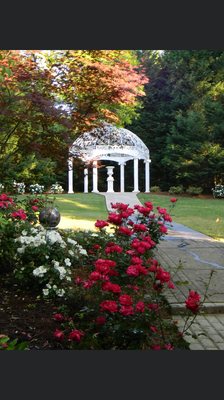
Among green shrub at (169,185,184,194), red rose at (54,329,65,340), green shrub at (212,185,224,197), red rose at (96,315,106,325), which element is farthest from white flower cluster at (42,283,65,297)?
green shrub at (212,185,224,197)

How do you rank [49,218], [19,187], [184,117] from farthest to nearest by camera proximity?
[184,117]
[19,187]
[49,218]

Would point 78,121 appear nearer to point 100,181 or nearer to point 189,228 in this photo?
point 100,181

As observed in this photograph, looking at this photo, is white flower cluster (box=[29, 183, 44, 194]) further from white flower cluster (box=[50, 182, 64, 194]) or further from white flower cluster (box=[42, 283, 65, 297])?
white flower cluster (box=[42, 283, 65, 297])

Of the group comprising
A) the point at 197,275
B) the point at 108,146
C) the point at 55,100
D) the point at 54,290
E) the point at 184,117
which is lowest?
the point at 197,275

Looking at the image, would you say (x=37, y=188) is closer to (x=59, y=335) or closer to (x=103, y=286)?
(x=59, y=335)

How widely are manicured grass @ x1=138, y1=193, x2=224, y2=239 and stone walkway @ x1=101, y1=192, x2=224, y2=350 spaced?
29 centimetres

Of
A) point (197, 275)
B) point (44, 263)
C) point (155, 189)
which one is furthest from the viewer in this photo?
point (155, 189)

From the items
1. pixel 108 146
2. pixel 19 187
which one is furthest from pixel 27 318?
pixel 108 146

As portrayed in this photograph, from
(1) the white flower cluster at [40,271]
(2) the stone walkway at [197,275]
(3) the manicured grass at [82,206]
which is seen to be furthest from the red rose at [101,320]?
(3) the manicured grass at [82,206]

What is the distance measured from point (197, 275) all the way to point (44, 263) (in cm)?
148

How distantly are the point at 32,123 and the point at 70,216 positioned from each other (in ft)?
7.48

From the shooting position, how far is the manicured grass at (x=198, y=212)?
6309 millimetres

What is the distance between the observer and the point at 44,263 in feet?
9.46

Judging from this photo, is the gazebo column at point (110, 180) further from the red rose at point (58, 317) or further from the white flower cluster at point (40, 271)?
the red rose at point (58, 317)
